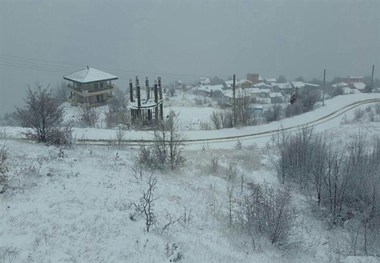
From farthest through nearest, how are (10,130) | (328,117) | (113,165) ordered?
(328,117), (10,130), (113,165)

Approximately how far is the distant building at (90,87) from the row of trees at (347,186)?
4819 cm

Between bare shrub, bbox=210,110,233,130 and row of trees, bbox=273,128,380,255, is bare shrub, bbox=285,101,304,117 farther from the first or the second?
row of trees, bbox=273,128,380,255

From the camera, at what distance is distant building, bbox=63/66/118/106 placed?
6338 centimetres

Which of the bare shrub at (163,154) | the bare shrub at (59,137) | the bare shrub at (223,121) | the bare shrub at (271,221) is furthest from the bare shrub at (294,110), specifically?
the bare shrub at (271,221)

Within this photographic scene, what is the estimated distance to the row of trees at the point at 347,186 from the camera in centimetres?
1645

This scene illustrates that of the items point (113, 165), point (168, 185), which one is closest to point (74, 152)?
point (113, 165)

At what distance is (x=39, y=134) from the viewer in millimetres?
22469

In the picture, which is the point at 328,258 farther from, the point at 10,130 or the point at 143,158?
the point at 10,130

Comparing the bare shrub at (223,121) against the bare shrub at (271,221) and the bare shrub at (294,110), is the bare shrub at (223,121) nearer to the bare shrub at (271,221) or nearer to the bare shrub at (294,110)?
the bare shrub at (294,110)

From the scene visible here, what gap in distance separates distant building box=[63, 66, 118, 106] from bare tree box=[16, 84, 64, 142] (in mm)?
41169

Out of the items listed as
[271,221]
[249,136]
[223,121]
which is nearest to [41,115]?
[271,221]

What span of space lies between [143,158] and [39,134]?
715 cm

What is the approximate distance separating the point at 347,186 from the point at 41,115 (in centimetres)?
1770

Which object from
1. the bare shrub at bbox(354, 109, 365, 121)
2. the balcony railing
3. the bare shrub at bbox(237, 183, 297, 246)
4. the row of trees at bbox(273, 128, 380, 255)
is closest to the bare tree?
the bare shrub at bbox(237, 183, 297, 246)
